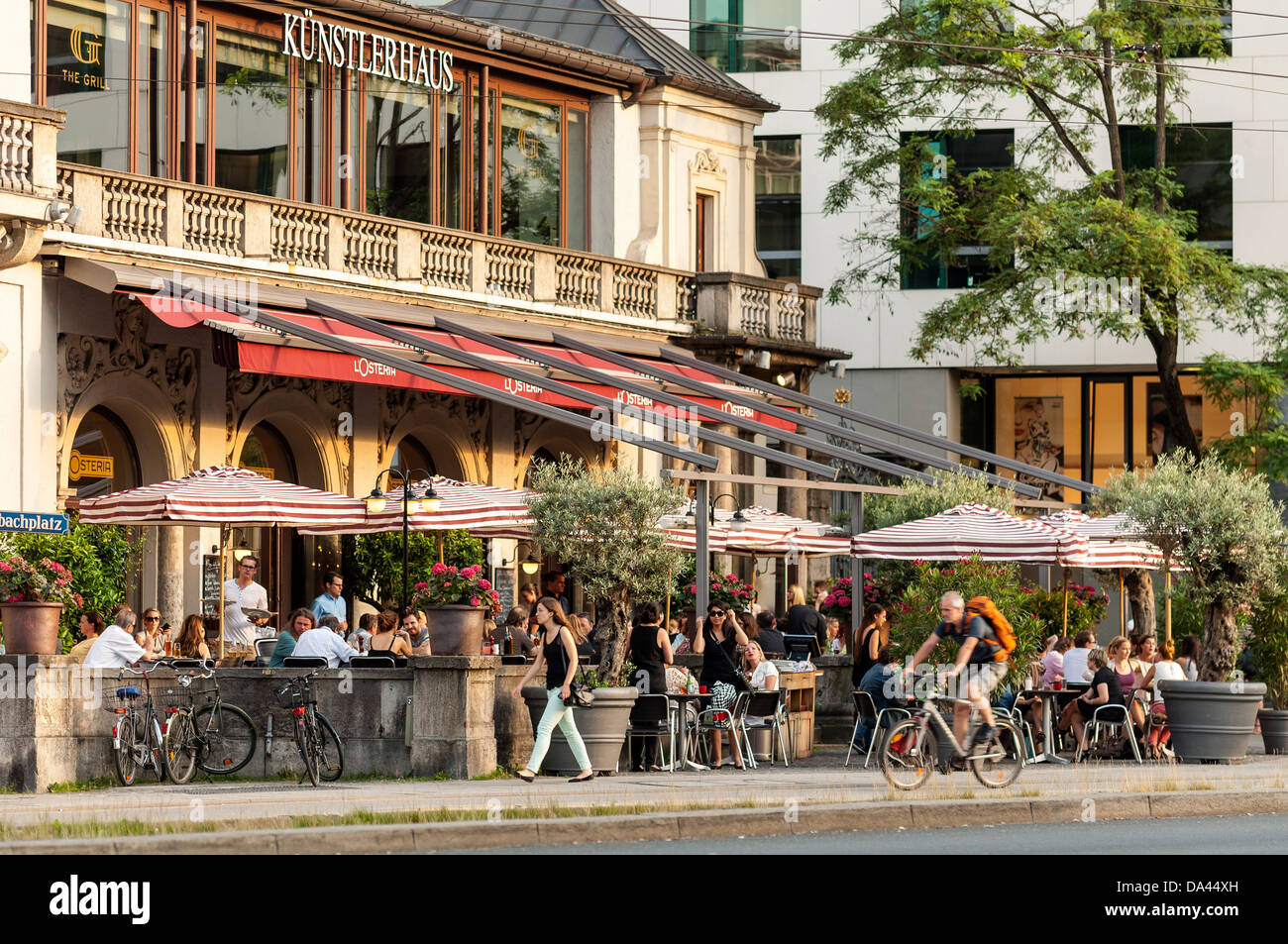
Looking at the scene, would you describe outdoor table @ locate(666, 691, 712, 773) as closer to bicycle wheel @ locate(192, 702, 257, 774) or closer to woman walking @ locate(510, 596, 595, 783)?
woman walking @ locate(510, 596, 595, 783)

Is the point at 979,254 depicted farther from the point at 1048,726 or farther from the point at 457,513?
the point at 1048,726

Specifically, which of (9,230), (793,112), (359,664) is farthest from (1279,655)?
(793,112)

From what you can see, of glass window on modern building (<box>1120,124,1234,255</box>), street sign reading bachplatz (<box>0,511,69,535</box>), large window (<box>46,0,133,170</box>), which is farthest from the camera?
glass window on modern building (<box>1120,124,1234,255</box>)

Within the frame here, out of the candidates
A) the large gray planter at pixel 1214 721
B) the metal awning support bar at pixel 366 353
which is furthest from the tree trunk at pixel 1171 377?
the large gray planter at pixel 1214 721

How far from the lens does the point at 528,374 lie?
27203 millimetres

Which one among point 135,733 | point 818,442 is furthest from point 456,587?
point 818,442

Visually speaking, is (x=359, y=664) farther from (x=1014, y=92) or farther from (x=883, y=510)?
(x=1014, y=92)

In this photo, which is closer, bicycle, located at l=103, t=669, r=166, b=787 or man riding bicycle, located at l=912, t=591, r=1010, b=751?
man riding bicycle, located at l=912, t=591, r=1010, b=751

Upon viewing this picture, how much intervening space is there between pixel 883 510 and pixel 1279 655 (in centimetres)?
740

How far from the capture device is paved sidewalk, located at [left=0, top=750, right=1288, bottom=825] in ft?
51.3

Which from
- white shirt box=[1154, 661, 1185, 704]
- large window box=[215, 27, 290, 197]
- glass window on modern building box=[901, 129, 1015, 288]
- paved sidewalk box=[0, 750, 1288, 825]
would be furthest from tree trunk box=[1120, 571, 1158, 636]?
glass window on modern building box=[901, 129, 1015, 288]

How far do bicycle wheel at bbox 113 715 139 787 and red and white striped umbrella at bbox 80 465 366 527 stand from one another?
5.08 meters

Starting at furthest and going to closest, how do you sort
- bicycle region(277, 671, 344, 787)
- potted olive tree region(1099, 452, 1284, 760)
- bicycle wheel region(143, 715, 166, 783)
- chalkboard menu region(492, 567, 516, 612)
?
chalkboard menu region(492, 567, 516, 612) < potted olive tree region(1099, 452, 1284, 760) < bicycle wheel region(143, 715, 166, 783) < bicycle region(277, 671, 344, 787)

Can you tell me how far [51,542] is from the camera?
81.6 feet
